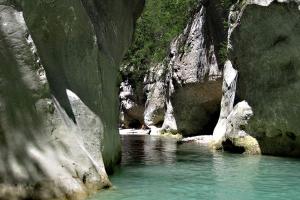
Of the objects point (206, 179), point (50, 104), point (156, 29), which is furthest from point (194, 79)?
point (50, 104)

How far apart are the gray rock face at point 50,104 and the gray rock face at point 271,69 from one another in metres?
7.05

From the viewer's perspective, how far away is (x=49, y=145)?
774cm

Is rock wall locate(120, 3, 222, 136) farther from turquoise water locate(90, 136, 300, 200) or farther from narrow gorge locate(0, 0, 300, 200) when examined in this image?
turquoise water locate(90, 136, 300, 200)

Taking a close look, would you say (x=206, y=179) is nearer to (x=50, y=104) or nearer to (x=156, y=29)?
(x=50, y=104)

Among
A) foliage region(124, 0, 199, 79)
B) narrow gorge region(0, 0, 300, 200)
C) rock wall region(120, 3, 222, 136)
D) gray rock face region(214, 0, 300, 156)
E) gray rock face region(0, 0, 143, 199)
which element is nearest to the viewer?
gray rock face region(0, 0, 143, 199)

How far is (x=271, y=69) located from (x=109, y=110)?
681 cm

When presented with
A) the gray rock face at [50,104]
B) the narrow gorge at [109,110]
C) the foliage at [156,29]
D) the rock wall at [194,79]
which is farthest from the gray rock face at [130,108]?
the gray rock face at [50,104]

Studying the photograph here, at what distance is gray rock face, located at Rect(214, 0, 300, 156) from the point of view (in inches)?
597

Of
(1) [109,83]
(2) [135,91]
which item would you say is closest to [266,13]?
(1) [109,83]

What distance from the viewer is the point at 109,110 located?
11930 mm

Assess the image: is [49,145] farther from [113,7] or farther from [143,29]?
[143,29]

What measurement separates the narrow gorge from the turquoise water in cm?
3

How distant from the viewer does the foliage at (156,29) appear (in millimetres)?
30359

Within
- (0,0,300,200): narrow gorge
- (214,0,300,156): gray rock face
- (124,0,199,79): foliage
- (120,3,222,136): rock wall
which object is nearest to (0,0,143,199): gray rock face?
(0,0,300,200): narrow gorge
